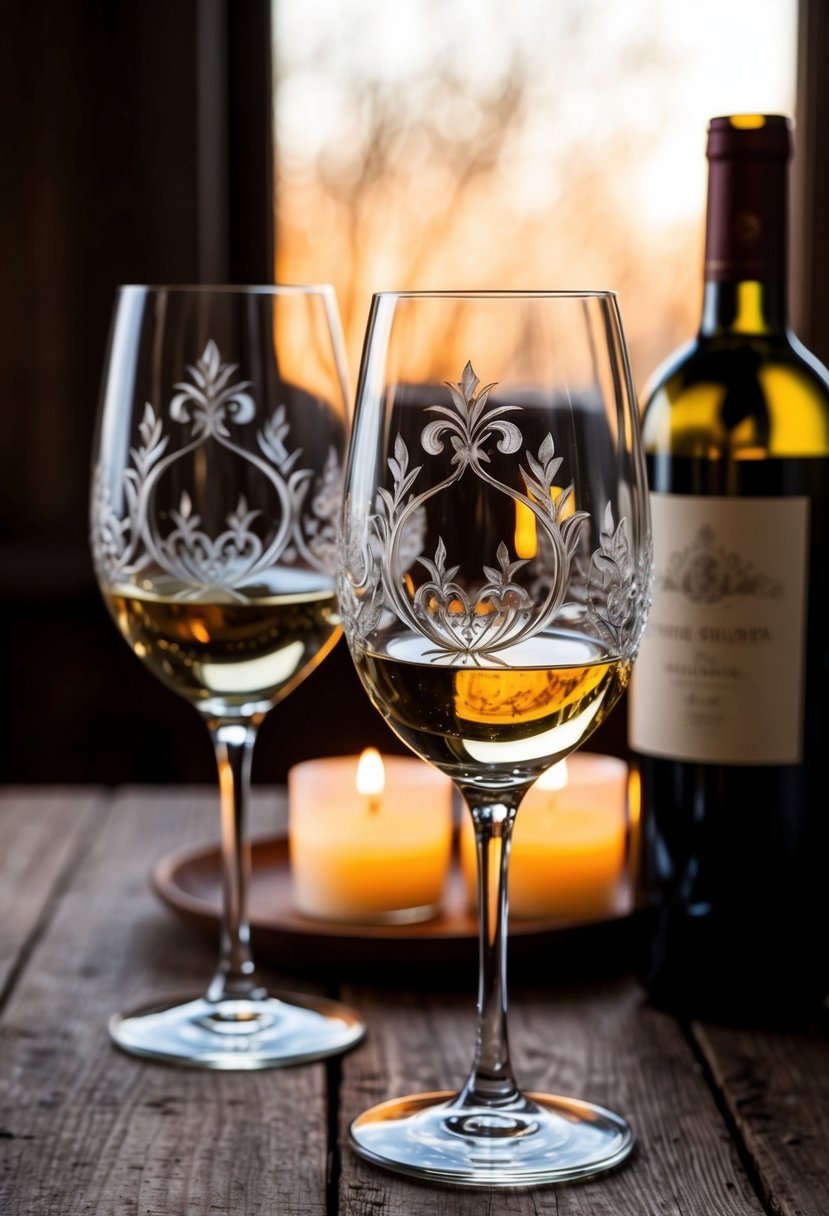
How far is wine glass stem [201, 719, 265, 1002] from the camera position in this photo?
0.88m

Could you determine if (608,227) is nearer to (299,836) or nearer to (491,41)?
(491,41)

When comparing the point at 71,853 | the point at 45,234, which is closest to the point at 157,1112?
the point at 71,853

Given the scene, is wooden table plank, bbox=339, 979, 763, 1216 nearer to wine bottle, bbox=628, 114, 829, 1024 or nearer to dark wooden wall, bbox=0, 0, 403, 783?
wine bottle, bbox=628, 114, 829, 1024

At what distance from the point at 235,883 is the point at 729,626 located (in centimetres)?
31

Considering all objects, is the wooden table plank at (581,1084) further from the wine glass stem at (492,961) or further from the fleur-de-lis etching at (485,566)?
the fleur-de-lis etching at (485,566)

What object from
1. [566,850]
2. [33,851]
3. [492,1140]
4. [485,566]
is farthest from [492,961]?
[33,851]

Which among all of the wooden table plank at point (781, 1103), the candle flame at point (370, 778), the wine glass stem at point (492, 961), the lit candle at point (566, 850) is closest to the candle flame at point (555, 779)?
the lit candle at point (566, 850)

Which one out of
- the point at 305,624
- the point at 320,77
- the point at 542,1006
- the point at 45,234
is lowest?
the point at 542,1006

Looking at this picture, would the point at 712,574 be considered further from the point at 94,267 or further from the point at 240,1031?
the point at 94,267

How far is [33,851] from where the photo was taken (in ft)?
3.81

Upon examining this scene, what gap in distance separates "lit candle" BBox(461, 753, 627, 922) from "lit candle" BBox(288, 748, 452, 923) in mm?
31

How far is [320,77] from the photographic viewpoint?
266 centimetres

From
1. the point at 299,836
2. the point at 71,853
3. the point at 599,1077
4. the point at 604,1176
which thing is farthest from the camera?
the point at 71,853

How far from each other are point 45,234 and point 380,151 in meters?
0.59
